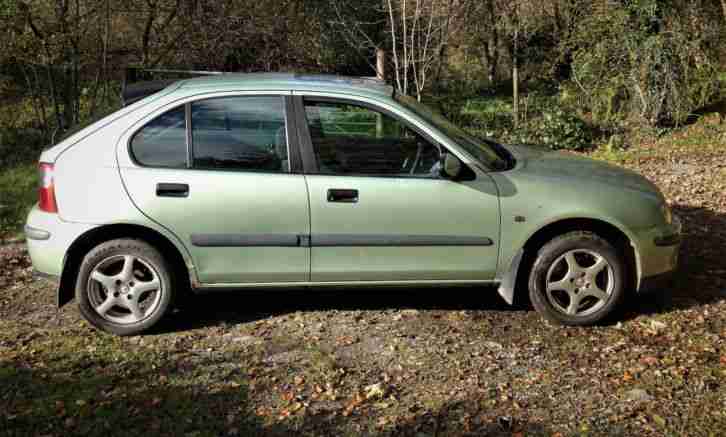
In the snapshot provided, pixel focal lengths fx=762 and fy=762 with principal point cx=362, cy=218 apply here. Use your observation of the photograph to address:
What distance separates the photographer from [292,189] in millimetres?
4852

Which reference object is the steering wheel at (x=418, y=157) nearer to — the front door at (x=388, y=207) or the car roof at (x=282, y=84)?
the front door at (x=388, y=207)

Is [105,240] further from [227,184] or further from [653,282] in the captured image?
[653,282]

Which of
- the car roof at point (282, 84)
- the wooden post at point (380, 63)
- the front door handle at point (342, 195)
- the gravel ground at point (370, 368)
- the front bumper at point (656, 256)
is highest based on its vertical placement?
the wooden post at point (380, 63)

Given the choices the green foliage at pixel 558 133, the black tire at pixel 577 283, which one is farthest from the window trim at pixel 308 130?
the green foliage at pixel 558 133

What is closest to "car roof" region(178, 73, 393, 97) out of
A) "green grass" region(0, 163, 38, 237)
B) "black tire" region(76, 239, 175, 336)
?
"black tire" region(76, 239, 175, 336)

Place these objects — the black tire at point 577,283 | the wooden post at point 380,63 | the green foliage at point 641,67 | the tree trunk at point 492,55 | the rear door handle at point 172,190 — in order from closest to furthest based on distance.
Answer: the rear door handle at point 172,190 → the black tire at point 577,283 → the wooden post at point 380,63 → the green foliage at point 641,67 → the tree trunk at point 492,55

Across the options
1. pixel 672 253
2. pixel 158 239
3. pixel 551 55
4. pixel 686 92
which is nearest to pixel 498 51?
pixel 551 55

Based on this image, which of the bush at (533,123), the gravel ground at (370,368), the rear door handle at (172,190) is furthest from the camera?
the bush at (533,123)

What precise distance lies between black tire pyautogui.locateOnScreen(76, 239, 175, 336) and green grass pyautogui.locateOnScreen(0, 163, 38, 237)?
298cm

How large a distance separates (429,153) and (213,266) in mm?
1592

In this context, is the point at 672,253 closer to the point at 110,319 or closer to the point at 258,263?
the point at 258,263

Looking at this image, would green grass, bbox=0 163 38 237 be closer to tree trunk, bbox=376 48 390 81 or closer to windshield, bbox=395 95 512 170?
windshield, bbox=395 95 512 170

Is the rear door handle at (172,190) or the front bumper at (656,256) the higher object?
the rear door handle at (172,190)

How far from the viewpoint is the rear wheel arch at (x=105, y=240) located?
491 cm
